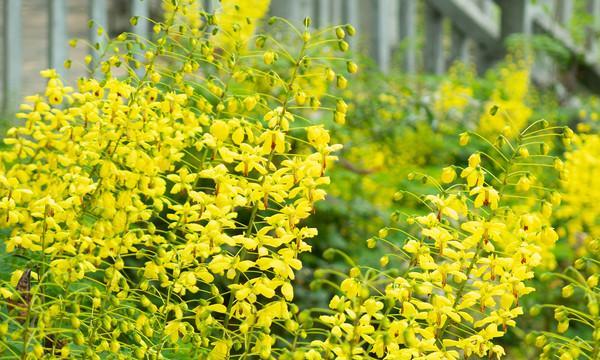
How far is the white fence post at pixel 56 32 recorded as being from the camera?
415 centimetres

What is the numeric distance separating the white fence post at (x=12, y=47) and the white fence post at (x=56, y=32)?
0.13 meters

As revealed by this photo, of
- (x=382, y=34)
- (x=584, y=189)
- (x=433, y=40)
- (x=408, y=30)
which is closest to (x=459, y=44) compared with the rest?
(x=433, y=40)

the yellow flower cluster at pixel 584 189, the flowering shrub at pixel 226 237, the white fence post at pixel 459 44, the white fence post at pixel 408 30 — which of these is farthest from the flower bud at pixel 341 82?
the white fence post at pixel 459 44

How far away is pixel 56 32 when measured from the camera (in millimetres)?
4168

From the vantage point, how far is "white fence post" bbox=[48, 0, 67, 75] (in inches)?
163

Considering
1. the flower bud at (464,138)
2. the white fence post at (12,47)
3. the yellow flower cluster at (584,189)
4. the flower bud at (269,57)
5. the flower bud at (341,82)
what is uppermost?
the white fence post at (12,47)

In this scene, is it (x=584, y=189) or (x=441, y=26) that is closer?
(x=584, y=189)

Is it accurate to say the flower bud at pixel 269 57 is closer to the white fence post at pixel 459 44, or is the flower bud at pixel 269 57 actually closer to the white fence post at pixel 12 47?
the white fence post at pixel 12 47

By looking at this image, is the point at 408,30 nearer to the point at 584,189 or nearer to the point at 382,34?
the point at 382,34

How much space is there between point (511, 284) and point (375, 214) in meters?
2.19

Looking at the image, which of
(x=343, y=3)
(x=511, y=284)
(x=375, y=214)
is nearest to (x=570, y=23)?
(x=343, y=3)

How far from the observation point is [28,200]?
2.06 metres

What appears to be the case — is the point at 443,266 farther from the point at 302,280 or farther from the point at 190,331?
the point at 302,280

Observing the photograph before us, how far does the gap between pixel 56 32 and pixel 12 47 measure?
183 mm
